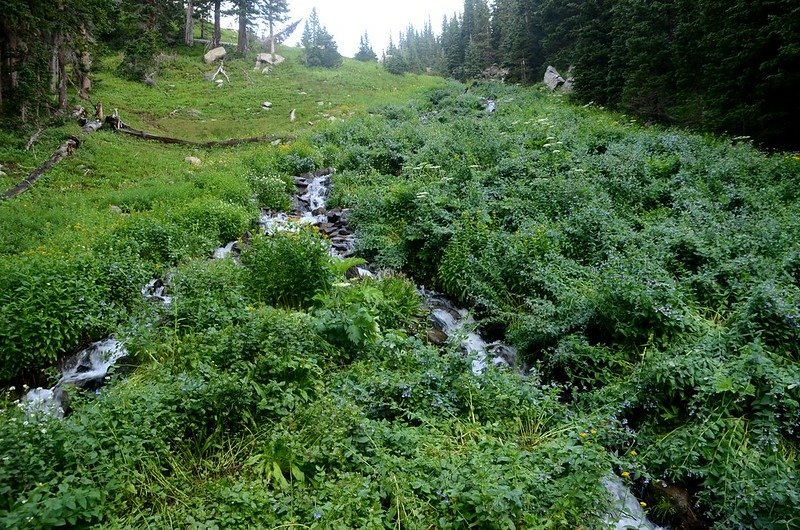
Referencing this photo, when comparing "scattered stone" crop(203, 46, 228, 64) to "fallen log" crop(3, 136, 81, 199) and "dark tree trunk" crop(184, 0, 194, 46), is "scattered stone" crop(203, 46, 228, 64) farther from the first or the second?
"fallen log" crop(3, 136, 81, 199)

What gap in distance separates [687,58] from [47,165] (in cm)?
2506

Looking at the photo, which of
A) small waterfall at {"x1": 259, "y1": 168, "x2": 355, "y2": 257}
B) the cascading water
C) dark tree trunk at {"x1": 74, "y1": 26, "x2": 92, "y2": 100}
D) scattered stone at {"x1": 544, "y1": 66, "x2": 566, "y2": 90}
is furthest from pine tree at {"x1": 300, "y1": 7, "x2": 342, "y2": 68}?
the cascading water

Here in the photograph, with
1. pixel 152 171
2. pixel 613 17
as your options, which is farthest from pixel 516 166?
pixel 613 17

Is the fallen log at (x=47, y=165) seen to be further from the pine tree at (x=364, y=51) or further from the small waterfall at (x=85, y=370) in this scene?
the pine tree at (x=364, y=51)

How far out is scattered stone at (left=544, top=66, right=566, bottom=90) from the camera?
3288 cm

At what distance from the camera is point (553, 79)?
33.5m

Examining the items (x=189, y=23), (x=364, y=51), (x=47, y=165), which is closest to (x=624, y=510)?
(x=47, y=165)

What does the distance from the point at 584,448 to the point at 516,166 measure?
10178 millimetres

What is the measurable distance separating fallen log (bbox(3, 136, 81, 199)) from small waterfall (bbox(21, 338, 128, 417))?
8022 millimetres

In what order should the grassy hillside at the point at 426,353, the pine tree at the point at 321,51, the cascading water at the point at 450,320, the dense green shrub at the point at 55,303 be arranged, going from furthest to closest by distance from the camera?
the pine tree at the point at 321,51
the dense green shrub at the point at 55,303
the cascading water at the point at 450,320
the grassy hillside at the point at 426,353

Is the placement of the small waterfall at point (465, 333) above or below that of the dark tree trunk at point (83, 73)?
below

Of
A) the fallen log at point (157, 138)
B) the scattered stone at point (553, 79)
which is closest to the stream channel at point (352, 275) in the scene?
the fallen log at point (157, 138)

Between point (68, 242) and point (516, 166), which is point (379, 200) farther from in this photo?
point (68, 242)

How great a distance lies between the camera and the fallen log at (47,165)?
1266 centimetres
